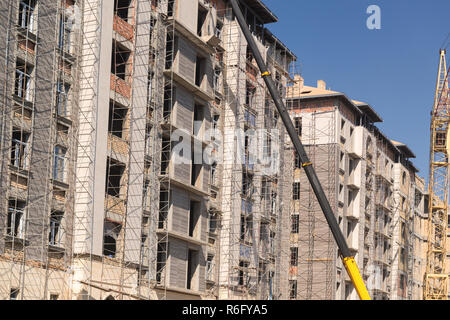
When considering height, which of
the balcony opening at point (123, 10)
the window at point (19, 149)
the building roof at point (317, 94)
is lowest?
the window at point (19, 149)

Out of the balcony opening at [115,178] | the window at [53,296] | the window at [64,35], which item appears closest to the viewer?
the window at [53,296]

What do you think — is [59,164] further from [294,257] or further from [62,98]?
[294,257]

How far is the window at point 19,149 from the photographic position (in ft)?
104

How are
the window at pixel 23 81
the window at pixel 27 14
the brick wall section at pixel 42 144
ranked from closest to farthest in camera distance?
the brick wall section at pixel 42 144 → the window at pixel 23 81 → the window at pixel 27 14

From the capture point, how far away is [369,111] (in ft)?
244

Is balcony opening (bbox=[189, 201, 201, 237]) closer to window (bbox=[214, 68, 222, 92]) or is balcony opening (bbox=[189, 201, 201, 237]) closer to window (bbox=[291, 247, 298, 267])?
window (bbox=[214, 68, 222, 92])

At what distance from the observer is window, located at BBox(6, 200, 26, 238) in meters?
30.9

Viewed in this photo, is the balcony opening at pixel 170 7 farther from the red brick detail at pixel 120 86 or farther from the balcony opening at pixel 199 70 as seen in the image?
the red brick detail at pixel 120 86

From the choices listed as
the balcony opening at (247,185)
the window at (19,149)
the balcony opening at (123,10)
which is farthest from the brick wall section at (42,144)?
the balcony opening at (247,185)

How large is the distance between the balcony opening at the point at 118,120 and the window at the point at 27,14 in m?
6.65

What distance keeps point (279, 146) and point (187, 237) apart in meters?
16.8

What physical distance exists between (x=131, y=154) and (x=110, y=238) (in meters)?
4.29

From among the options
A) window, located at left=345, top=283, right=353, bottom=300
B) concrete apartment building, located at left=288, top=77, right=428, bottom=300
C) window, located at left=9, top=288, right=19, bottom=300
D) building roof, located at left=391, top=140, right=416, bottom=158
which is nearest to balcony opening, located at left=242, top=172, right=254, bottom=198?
concrete apartment building, located at left=288, top=77, right=428, bottom=300

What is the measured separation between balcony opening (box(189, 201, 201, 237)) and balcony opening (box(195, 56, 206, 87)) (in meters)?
7.20
